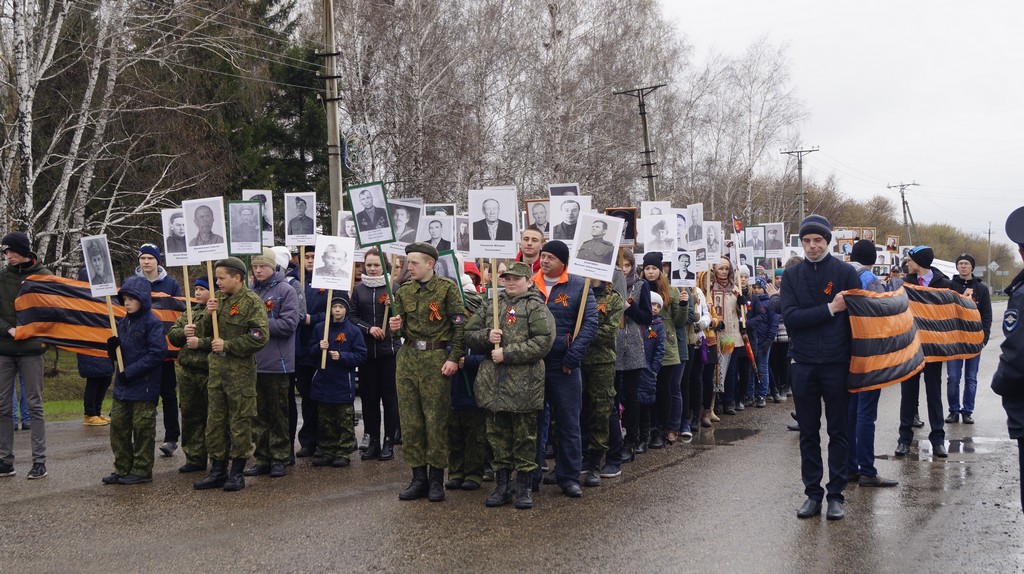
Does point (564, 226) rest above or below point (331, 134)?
below

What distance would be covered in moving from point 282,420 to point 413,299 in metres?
2.18

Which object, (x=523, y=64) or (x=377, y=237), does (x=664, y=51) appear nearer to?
(x=523, y=64)

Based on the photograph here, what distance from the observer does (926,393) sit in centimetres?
1025

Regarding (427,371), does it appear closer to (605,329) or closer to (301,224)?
(605,329)

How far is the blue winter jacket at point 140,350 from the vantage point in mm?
8492

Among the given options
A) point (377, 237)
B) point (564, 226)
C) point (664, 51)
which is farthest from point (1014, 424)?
point (664, 51)

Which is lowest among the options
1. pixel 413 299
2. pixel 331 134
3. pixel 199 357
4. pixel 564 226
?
pixel 199 357

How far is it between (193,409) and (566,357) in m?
3.69

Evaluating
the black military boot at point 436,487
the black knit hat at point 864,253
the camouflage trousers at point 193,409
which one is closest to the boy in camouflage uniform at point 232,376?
the camouflage trousers at point 193,409

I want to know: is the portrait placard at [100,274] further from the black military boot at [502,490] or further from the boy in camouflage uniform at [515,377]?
Answer: the black military boot at [502,490]

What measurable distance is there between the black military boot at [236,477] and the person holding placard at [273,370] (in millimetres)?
641

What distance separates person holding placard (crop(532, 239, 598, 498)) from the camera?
776 centimetres

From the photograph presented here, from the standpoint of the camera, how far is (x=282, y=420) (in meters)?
9.09

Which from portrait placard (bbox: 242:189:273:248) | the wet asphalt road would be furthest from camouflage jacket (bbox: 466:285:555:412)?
portrait placard (bbox: 242:189:273:248)
